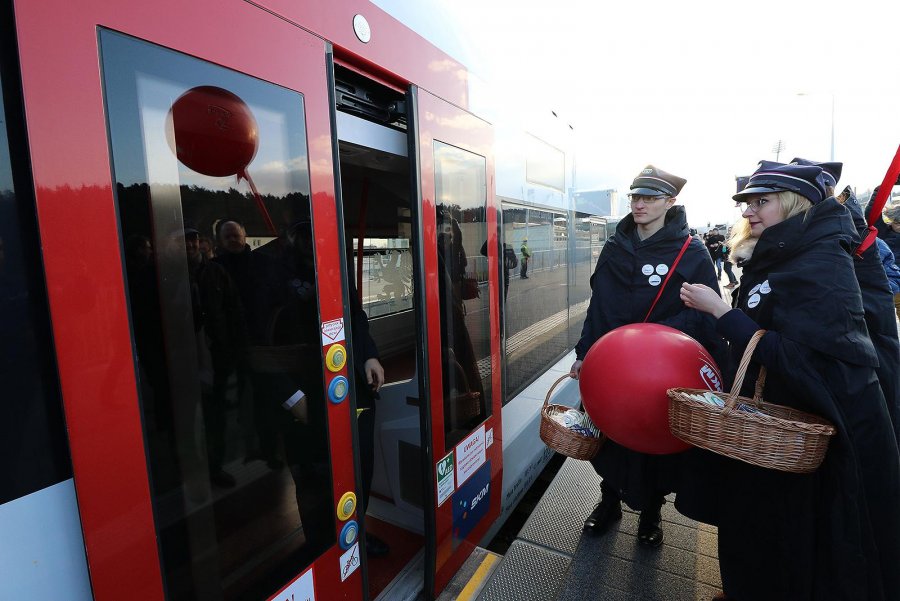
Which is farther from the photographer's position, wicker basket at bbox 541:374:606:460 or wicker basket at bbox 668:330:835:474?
wicker basket at bbox 541:374:606:460

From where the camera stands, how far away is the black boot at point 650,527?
2744mm

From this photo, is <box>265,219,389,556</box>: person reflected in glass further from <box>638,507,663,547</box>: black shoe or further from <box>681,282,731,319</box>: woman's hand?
<box>638,507,663,547</box>: black shoe

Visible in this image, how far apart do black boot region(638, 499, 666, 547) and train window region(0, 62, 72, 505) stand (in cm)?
272

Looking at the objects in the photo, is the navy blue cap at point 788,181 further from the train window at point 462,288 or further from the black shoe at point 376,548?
the black shoe at point 376,548

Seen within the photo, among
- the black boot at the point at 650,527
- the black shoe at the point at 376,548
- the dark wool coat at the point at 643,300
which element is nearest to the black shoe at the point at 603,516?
the black boot at the point at 650,527

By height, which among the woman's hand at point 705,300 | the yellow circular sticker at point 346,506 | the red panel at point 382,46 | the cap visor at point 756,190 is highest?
the red panel at point 382,46

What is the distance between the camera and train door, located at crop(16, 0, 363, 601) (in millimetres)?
994

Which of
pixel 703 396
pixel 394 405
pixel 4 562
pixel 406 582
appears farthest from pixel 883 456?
pixel 4 562

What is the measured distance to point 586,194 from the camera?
4.88m

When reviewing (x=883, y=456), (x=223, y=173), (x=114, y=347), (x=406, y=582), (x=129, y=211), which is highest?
(x=223, y=173)

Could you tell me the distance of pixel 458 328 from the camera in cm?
244

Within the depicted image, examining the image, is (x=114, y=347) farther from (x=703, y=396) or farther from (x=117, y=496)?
(x=703, y=396)

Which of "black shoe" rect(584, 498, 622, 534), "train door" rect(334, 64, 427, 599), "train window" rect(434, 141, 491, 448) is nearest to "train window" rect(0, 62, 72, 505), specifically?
"train door" rect(334, 64, 427, 599)

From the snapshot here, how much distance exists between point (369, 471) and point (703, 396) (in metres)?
1.63
